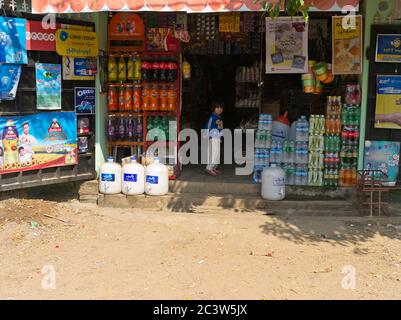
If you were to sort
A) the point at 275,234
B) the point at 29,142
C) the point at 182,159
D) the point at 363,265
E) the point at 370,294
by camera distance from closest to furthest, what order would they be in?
the point at 370,294
the point at 363,265
the point at 275,234
the point at 29,142
the point at 182,159

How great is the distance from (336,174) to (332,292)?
10.9 ft

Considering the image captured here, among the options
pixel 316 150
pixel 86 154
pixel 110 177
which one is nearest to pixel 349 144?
pixel 316 150

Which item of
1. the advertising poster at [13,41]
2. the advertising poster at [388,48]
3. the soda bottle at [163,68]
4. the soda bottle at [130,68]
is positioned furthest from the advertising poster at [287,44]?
the advertising poster at [13,41]

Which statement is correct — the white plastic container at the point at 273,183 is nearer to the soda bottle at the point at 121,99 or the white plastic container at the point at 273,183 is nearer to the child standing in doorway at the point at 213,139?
the child standing in doorway at the point at 213,139

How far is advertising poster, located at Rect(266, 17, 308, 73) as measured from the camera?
7849mm

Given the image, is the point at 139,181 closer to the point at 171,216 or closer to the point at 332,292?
the point at 171,216

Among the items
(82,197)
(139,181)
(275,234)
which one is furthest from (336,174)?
(82,197)

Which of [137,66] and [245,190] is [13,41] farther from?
[245,190]

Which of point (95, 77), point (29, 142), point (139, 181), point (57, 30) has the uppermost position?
point (57, 30)

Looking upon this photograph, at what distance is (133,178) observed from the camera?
7848mm

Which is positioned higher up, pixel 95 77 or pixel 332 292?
pixel 95 77

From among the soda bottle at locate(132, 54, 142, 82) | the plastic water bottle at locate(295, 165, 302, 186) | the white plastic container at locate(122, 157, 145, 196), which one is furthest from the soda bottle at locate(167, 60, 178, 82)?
the plastic water bottle at locate(295, 165, 302, 186)

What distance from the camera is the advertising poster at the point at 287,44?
7849 millimetres

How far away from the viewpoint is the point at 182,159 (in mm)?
8930
